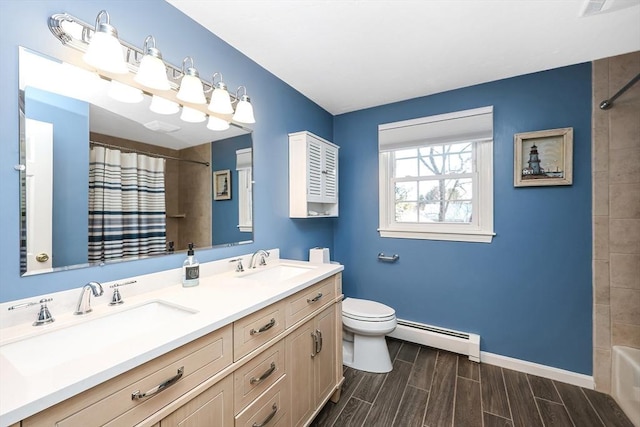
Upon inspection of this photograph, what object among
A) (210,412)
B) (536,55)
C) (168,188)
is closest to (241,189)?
(168,188)

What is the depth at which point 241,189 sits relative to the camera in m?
1.77

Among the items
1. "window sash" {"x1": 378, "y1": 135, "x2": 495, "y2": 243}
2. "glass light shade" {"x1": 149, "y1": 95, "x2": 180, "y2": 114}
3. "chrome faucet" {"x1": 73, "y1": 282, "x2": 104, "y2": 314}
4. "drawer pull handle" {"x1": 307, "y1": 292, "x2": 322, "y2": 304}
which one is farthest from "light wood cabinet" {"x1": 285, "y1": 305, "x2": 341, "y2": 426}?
"glass light shade" {"x1": 149, "y1": 95, "x2": 180, "y2": 114}

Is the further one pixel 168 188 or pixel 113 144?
pixel 168 188

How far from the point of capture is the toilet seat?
6.54 feet

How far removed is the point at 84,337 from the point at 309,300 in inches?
36.6

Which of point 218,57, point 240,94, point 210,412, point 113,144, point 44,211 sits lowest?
point 210,412

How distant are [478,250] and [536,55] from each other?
4.80ft

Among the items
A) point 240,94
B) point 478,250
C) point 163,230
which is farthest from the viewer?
point 478,250

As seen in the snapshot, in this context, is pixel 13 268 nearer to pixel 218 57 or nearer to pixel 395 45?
pixel 218 57

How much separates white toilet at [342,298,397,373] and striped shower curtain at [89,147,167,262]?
146 cm

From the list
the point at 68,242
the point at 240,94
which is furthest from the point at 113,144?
the point at 240,94

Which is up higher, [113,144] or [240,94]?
[240,94]

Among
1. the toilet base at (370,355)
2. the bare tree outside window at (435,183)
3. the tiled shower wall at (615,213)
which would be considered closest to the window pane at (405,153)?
the bare tree outside window at (435,183)

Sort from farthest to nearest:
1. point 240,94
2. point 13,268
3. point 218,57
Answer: point 240,94
point 218,57
point 13,268
